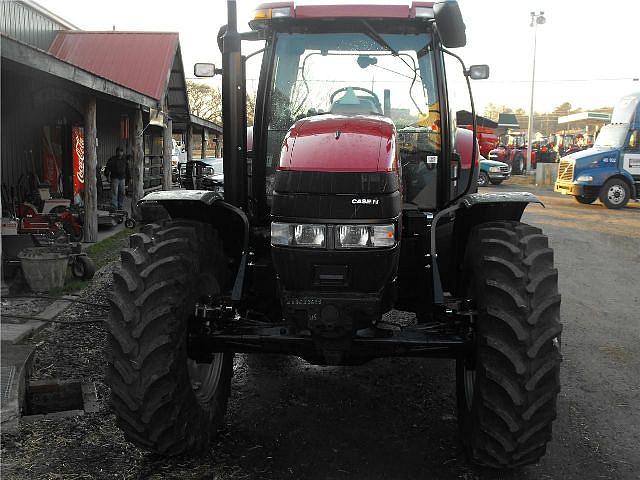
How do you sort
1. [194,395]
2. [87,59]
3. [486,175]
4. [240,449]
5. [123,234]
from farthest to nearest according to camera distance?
[486,175] < [87,59] < [123,234] < [240,449] < [194,395]

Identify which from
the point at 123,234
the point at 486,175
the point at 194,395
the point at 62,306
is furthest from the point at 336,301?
the point at 486,175

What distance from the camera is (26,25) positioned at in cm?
1792

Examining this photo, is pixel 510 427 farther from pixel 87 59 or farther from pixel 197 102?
pixel 197 102

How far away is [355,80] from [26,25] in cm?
1649

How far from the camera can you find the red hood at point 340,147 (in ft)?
10.7

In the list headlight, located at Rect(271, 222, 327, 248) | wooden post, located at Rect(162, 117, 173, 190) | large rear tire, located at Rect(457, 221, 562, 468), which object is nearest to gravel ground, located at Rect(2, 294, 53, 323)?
headlight, located at Rect(271, 222, 327, 248)

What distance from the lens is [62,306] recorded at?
7.33 m

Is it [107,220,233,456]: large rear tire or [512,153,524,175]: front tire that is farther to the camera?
[512,153,524,175]: front tire

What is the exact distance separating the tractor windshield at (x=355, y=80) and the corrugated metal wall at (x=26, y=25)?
12.8 meters

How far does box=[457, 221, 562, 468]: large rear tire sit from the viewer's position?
10.5ft

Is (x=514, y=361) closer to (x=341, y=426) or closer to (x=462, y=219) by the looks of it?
(x=462, y=219)

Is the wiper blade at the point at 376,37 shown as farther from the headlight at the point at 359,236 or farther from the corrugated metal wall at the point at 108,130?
the corrugated metal wall at the point at 108,130

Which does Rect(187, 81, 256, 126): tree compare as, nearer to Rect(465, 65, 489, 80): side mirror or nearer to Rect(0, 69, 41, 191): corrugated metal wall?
Rect(0, 69, 41, 191): corrugated metal wall

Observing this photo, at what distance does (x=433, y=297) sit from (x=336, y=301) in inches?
29.9
